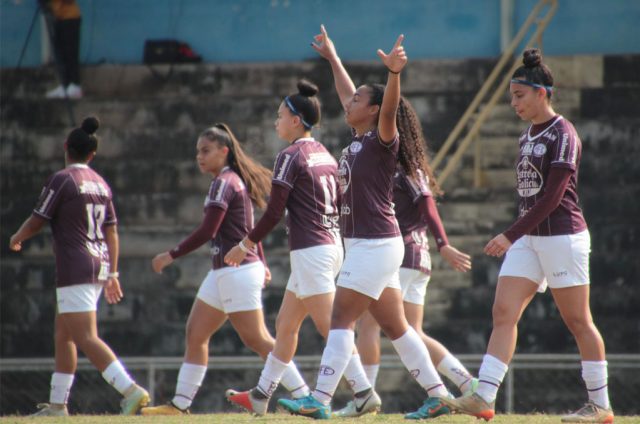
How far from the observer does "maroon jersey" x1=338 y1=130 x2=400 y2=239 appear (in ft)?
25.7

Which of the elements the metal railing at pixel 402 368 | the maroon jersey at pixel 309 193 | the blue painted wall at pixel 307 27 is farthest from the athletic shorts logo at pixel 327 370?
the blue painted wall at pixel 307 27

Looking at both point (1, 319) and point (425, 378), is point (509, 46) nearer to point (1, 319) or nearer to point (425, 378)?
point (1, 319)

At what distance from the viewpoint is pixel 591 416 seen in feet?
25.6

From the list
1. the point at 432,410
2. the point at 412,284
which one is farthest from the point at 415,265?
Result: the point at 432,410

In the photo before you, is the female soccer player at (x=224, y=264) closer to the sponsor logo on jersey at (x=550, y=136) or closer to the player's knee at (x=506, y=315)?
the player's knee at (x=506, y=315)

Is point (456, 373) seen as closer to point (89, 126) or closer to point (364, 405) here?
point (364, 405)

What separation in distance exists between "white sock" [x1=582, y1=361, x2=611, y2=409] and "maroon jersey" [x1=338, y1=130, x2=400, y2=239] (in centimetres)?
137

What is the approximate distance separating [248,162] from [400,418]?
2616mm

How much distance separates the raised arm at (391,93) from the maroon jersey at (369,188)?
0.34ft

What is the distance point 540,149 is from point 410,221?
1.74 m

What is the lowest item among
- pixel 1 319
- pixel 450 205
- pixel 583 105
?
pixel 1 319

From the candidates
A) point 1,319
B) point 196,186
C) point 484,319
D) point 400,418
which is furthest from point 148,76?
point 400,418

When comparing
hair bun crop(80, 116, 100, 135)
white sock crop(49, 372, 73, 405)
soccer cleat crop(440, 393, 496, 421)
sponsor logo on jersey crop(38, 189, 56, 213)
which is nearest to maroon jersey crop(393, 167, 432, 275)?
soccer cleat crop(440, 393, 496, 421)

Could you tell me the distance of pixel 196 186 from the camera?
1478 cm
